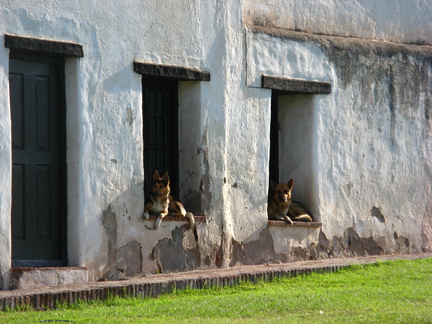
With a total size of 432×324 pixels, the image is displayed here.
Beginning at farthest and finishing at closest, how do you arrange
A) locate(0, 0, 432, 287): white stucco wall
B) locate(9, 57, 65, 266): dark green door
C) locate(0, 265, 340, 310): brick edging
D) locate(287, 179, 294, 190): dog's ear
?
locate(287, 179, 294, 190): dog's ear < locate(0, 0, 432, 287): white stucco wall < locate(9, 57, 65, 266): dark green door < locate(0, 265, 340, 310): brick edging

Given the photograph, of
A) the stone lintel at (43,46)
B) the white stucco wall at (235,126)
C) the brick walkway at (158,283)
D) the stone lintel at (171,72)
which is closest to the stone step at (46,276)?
the white stucco wall at (235,126)

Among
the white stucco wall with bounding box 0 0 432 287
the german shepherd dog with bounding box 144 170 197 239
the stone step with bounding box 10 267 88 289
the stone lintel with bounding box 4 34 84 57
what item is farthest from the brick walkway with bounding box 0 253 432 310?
the stone lintel with bounding box 4 34 84 57

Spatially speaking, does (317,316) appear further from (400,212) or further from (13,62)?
(400,212)

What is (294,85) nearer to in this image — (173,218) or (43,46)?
(173,218)

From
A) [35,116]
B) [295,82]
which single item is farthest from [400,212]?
[35,116]

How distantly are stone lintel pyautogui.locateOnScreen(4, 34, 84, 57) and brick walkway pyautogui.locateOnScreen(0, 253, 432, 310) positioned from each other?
271 centimetres

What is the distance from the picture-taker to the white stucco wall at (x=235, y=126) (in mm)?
12461

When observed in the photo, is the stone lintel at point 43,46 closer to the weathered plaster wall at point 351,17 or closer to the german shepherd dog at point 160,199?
the german shepherd dog at point 160,199

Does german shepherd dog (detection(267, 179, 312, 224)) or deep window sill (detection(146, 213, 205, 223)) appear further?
german shepherd dog (detection(267, 179, 312, 224))

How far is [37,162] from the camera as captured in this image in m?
12.3

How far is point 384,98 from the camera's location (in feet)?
53.4

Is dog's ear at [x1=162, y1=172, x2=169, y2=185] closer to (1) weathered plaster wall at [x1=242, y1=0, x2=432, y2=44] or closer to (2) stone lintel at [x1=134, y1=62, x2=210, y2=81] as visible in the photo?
(2) stone lintel at [x1=134, y1=62, x2=210, y2=81]

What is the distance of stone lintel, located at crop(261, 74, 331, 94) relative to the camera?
1473 cm

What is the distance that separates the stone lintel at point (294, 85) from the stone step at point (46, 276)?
410cm
